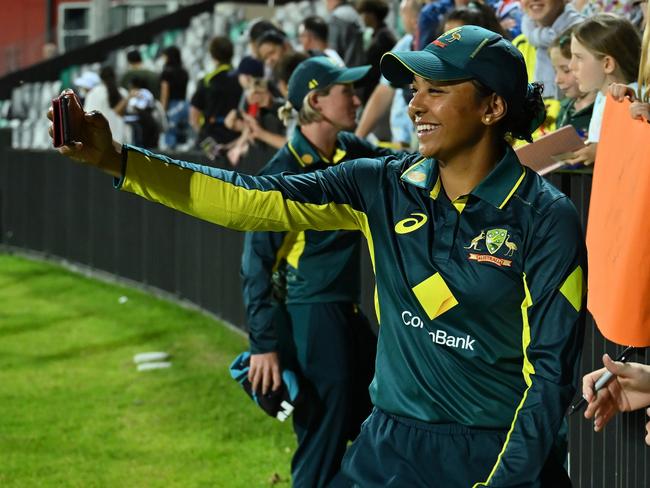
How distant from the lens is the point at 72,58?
98.3ft

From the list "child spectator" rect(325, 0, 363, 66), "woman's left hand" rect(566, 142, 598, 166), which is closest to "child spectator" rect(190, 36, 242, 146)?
"child spectator" rect(325, 0, 363, 66)

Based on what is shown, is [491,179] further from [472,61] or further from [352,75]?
[352,75]

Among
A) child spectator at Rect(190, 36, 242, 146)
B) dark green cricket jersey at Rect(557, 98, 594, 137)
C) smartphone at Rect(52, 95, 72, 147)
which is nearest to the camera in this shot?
smartphone at Rect(52, 95, 72, 147)

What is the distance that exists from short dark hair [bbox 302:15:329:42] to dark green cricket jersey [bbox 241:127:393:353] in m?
5.18

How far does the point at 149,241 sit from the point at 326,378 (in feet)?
30.0

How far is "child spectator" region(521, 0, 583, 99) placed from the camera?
750cm

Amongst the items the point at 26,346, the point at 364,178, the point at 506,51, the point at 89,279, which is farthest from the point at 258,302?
the point at 89,279

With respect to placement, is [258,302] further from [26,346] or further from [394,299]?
[26,346]

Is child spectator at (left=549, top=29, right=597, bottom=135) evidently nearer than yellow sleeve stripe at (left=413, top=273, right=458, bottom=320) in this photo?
A: No

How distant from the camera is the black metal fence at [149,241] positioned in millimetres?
5340

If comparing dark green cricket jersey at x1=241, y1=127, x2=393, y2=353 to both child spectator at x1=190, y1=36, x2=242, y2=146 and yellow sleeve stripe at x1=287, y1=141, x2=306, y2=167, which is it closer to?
yellow sleeve stripe at x1=287, y1=141, x2=306, y2=167

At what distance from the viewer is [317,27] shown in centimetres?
1110

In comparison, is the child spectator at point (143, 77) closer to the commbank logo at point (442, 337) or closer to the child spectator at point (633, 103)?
the child spectator at point (633, 103)

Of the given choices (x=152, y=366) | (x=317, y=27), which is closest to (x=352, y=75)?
(x=317, y=27)
